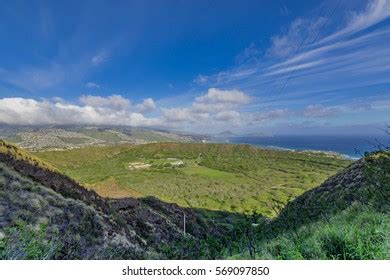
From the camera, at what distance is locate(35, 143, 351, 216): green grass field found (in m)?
84.3

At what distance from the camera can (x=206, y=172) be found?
407ft

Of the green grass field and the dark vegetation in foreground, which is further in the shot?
the green grass field

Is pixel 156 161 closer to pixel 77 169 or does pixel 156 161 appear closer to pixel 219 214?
pixel 77 169

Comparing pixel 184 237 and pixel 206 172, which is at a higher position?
pixel 184 237

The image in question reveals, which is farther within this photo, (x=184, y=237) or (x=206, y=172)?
(x=206, y=172)

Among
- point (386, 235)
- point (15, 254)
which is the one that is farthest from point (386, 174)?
point (15, 254)

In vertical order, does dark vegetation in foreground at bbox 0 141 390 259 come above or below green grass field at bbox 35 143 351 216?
above

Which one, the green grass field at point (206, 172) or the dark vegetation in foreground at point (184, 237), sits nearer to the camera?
the dark vegetation in foreground at point (184, 237)

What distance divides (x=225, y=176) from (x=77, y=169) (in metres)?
53.1

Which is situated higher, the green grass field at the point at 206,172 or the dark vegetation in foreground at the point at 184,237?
the dark vegetation in foreground at the point at 184,237

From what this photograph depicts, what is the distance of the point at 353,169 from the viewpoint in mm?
21109

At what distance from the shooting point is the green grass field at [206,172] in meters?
84.3
